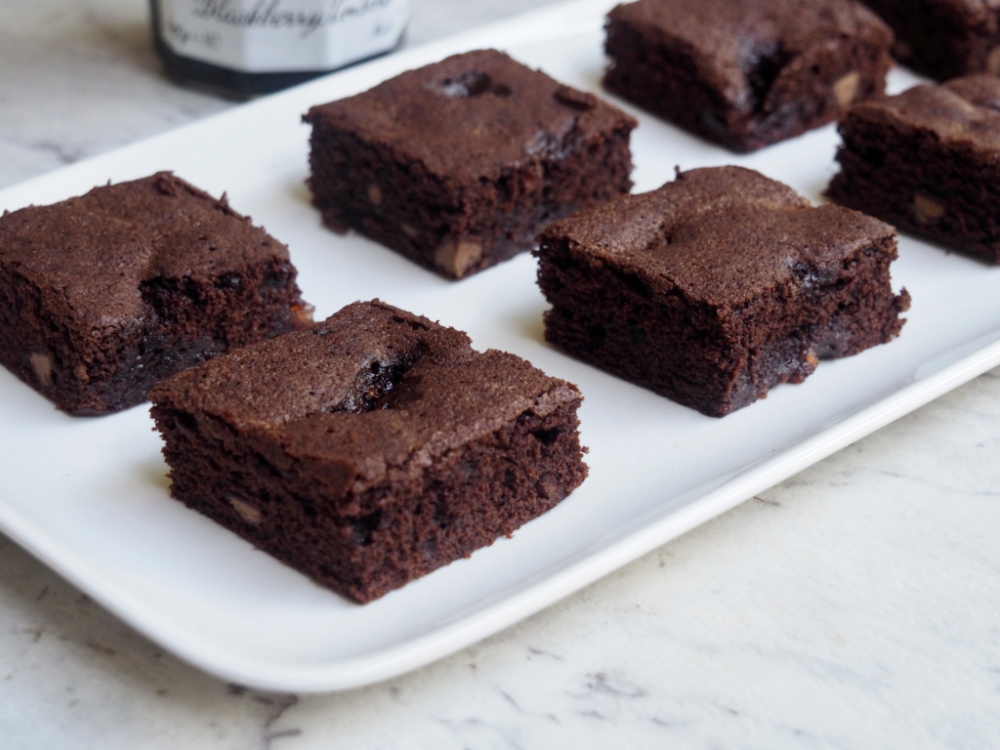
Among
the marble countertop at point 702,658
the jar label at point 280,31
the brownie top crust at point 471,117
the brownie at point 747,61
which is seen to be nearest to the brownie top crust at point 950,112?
the brownie at point 747,61

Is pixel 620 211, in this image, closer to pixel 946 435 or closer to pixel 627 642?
pixel 946 435

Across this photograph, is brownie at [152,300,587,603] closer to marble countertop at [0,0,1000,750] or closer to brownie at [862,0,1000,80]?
marble countertop at [0,0,1000,750]

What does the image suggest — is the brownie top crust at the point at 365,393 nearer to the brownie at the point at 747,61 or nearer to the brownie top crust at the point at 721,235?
the brownie top crust at the point at 721,235

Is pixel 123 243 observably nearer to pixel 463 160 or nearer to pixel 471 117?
pixel 463 160

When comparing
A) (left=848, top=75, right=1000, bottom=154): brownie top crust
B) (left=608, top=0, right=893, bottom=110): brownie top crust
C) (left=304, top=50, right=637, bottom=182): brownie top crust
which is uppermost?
(left=848, top=75, right=1000, bottom=154): brownie top crust

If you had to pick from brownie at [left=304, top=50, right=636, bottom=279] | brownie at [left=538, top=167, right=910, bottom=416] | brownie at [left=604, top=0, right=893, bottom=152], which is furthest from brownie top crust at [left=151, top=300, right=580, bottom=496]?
brownie at [left=604, top=0, right=893, bottom=152]

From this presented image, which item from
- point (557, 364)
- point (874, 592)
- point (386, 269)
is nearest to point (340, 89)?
point (386, 269)
